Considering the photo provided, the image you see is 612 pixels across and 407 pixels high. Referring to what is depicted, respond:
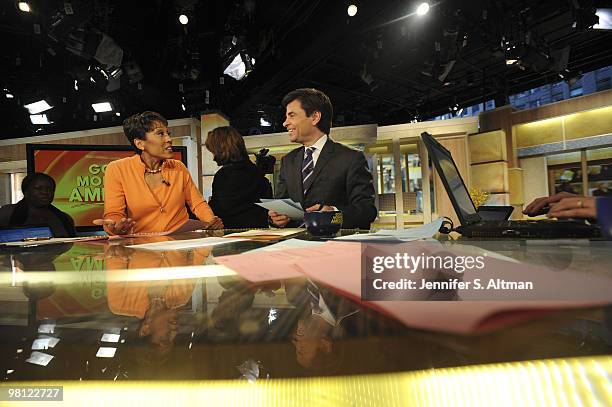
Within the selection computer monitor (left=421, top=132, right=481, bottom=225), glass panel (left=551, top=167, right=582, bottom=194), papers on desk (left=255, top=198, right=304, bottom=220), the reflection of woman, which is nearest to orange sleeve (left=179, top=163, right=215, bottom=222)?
the reflection of woman

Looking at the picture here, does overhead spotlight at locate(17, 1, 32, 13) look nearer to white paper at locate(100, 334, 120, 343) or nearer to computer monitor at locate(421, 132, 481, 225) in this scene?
computer monitor at locate(421, 132, 481, 225)

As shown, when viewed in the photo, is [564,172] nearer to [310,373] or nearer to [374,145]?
[374,145]

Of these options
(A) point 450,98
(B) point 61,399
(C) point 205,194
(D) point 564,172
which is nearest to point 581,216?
(B) point 61,399

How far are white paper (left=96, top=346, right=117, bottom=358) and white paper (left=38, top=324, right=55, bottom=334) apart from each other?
6 centimetres

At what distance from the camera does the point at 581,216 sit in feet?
3.33

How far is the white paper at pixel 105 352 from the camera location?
0.66 ft

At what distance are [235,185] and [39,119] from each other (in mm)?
7216

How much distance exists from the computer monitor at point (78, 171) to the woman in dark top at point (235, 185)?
63cm

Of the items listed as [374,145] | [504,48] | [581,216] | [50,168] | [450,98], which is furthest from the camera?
[450,98]

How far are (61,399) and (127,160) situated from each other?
2.07 meters

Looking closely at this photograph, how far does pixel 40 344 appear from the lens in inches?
8.7

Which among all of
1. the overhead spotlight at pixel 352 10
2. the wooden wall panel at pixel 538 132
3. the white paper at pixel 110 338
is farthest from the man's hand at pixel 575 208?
the wooden wall panel at pixel 538 132

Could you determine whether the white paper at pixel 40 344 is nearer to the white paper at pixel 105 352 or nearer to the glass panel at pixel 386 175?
the white paper at pixel 105 352

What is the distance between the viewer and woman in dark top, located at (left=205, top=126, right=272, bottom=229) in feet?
8.49
